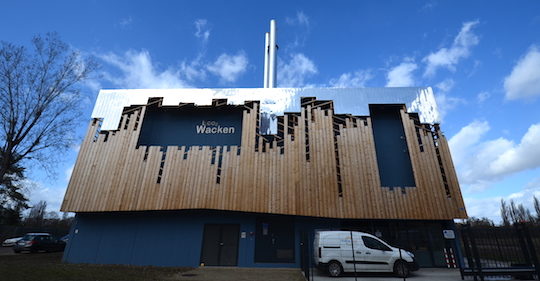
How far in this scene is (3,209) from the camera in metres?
24.6

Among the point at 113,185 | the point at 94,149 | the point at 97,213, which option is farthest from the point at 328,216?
the point at 94,149

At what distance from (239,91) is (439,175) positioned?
12923mm

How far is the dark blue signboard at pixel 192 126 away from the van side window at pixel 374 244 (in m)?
9.47

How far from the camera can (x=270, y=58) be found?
23031 mm

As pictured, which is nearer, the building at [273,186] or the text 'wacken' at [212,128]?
the building at [273,186]

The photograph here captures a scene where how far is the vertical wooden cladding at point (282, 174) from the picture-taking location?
1362 cm

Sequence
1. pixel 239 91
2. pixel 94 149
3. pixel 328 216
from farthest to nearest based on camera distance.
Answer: pixel 239 91 → pixel 94 149 → pixel 328 216

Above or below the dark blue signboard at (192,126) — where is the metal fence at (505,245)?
below

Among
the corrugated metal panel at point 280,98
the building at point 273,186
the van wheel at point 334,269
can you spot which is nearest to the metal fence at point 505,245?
the building at point 273,186

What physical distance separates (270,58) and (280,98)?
8.33 meters

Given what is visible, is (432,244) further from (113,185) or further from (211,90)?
(113,185)

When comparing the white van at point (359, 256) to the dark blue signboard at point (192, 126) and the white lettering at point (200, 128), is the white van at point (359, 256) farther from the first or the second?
the white lettering at point (200, 128)

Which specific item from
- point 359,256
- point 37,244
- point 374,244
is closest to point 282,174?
point 359,256

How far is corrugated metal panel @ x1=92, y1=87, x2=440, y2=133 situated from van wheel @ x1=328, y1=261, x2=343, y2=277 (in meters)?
7.90
